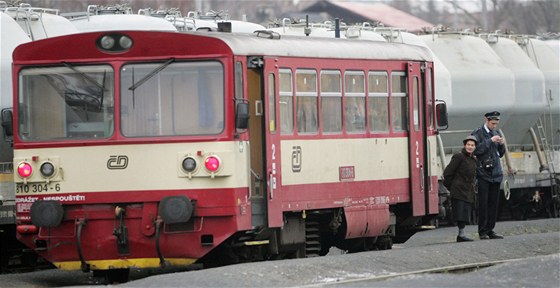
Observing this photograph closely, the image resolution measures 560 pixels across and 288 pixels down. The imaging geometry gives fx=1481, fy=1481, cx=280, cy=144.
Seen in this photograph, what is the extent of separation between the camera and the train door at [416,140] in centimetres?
1923

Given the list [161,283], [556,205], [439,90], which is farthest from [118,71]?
[556,205]

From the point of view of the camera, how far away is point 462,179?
65.0 ft

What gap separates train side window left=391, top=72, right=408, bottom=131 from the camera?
1886cm

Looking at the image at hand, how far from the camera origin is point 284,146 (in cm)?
1655

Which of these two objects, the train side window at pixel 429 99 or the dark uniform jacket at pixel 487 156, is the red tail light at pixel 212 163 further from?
the dark uniform jacket at pixel 487 156

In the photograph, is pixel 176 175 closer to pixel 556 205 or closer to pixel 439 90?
pixel 439 90

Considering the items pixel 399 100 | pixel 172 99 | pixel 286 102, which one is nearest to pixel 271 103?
pixel 286 102

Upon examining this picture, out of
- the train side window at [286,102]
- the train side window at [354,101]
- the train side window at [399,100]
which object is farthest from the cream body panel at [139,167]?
the train side window at [399,100]

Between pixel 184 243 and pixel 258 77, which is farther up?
pixel 258 77

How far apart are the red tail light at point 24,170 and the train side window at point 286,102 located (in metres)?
2.81

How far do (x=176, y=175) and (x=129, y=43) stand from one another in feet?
4.99

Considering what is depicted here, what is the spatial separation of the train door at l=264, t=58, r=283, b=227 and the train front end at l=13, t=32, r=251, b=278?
1.72 ft

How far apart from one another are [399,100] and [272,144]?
323cm

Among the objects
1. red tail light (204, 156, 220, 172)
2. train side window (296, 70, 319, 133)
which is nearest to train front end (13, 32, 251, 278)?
red tail light (204, 156, 220, 172)
